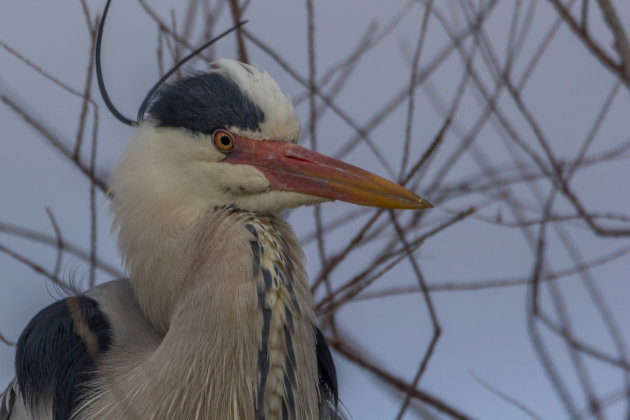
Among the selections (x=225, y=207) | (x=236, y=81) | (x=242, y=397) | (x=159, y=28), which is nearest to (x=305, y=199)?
(x=225, y=207)

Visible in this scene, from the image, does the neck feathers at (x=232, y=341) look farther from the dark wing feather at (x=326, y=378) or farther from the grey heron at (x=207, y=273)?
the dark wing feather at (x=326, y=378)

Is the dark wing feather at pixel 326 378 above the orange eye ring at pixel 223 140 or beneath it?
beneath

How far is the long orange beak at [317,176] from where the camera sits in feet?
6.58

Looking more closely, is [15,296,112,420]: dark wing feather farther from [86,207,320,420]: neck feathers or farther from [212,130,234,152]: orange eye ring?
[212,130,234,152]: orange eye ring

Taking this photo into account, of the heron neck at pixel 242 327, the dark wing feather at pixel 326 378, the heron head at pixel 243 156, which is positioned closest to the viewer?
the heron neck at pixel 242 327

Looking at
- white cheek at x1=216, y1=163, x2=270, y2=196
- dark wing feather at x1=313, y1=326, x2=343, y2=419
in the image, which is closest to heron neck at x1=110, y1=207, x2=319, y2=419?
white cheek at x1=216, y1=163, x2=270, y2=196

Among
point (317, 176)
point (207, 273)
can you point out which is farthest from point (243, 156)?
point (207, 273)

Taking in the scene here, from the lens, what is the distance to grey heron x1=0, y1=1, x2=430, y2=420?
75.2 inches

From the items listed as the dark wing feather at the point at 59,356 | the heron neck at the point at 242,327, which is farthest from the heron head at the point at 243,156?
the dark wing feather at the point at 59,356

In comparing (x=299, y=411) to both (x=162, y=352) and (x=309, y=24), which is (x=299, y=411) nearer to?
(x=162, y=352)

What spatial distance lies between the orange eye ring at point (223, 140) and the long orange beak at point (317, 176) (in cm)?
1

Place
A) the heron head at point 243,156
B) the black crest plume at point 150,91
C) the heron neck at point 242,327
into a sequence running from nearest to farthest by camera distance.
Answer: the heron neck at point 242,327 → the heron head at point 243,156 → the black crest plume at point 150,91

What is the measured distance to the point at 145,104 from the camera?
2279 millimetres

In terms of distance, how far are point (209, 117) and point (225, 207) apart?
0.23 m
